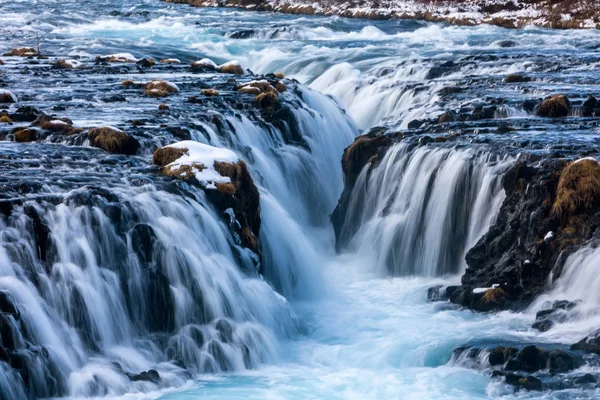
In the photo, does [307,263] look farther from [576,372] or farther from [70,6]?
[70,6]

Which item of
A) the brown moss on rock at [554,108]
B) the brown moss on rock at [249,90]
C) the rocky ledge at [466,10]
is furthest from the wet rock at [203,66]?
the rocky ledge at [466,10]

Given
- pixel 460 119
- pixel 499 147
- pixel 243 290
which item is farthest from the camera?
pixel 460 119

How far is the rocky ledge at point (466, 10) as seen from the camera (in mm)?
55562

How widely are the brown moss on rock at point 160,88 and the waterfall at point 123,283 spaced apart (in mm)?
7626

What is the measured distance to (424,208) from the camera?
20.1 m

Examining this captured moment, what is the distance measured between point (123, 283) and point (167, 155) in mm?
4070

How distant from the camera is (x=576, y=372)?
13.2 meters

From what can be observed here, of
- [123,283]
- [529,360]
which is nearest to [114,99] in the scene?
[123,283]

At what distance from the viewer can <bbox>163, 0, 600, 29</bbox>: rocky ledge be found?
2188 inches

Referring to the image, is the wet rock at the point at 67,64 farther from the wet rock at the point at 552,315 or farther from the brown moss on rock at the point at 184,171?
the wet rock at the point at 552,315

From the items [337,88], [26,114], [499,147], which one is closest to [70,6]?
[337,88]

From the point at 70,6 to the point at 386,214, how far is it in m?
53.9

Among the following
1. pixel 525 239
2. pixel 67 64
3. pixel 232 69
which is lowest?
pixel 525 239

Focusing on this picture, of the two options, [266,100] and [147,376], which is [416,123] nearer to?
[266,100]
